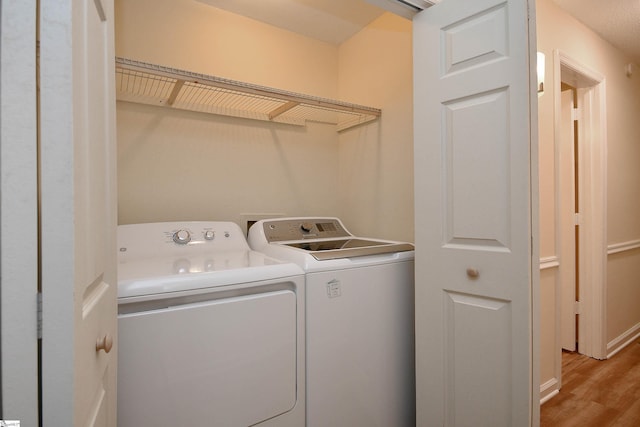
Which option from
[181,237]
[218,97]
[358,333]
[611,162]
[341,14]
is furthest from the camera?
[611,162]

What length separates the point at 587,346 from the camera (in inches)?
101

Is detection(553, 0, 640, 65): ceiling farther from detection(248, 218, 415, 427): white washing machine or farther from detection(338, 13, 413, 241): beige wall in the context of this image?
detection(248, 218, 415, 427): white washing machine

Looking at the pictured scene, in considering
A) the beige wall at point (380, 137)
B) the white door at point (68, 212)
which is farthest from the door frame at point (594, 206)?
the white door at point (68, 212)

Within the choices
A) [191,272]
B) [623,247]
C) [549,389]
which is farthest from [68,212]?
[623,247]

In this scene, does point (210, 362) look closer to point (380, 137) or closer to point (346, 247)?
point (346, 247)

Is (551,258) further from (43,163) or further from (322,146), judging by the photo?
(43,163)

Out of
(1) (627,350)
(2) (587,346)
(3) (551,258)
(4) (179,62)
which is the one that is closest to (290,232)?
(4) (179,62)

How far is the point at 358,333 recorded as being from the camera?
57.1 inches

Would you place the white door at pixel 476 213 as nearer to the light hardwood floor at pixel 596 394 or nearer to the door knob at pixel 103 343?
the light hardwood floor at pixel 596 394

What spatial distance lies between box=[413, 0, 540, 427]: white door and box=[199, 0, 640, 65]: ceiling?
2.87ft

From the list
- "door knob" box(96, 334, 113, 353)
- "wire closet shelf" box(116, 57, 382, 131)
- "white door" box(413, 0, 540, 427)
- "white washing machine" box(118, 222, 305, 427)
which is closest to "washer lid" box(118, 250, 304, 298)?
"white washing machine" box(118, 222, 305, 427)

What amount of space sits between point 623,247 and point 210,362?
3.41 meters

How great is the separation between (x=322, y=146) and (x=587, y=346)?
2625 mm

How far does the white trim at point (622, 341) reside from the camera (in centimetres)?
262
